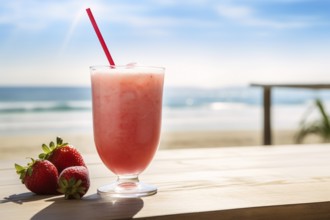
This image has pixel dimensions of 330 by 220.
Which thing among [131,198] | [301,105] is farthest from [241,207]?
[301,105]

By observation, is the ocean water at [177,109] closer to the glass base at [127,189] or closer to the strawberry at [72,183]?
the glass base at [127,189]

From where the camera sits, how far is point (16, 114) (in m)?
15.7

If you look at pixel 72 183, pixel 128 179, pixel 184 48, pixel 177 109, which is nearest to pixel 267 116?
pixel 128 179

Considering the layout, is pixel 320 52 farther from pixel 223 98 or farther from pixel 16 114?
pixel 16 114

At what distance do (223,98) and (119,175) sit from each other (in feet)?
69.6

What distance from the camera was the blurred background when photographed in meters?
21.9

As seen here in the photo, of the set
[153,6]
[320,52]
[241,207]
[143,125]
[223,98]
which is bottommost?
[241,207]

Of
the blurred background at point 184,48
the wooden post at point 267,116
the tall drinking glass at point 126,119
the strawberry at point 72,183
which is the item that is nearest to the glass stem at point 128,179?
the tall drinking glass at point 126,119

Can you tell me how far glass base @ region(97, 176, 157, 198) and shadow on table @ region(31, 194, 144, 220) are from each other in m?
0.03

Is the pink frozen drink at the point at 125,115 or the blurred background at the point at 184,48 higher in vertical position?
the blurred background at the point at 184,48

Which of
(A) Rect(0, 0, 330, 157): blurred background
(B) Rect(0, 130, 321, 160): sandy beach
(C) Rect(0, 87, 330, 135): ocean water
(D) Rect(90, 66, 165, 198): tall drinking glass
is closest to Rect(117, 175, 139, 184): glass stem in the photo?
(D) Rect(90, 66, 165, 198): tall drinking glass

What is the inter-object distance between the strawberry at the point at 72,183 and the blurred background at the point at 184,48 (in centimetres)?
1715

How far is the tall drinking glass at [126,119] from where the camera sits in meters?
1.09

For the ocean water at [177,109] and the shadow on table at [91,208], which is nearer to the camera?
the shadow on table at [91,208]
